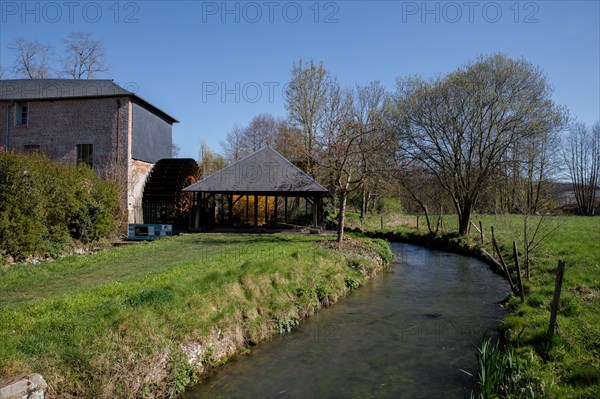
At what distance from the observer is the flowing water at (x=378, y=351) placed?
5.92 m

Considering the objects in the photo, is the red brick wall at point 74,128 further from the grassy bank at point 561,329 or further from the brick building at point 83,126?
the grassy bank at point 561,329

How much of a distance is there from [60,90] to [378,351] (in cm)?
2240

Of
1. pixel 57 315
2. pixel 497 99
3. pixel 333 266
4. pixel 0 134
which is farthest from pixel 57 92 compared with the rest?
pixel 497 99

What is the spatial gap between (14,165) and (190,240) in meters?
7.13

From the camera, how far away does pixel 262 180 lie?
2031 centimetres

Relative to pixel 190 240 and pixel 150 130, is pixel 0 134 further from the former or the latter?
pixel 190 240

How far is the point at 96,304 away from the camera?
646cm

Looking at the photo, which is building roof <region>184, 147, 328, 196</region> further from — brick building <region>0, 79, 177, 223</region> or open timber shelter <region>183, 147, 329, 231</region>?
brick building <region>0, 79, 177, 223</region>

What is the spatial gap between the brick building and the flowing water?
15.4m

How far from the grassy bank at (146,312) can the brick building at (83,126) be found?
36.5 feet

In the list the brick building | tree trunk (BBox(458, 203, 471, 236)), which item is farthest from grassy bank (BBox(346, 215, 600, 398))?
the brick building

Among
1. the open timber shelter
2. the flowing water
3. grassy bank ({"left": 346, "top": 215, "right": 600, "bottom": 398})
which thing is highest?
the open timber shelter

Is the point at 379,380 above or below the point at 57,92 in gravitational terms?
below

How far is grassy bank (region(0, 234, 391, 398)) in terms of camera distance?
5.06 meters
